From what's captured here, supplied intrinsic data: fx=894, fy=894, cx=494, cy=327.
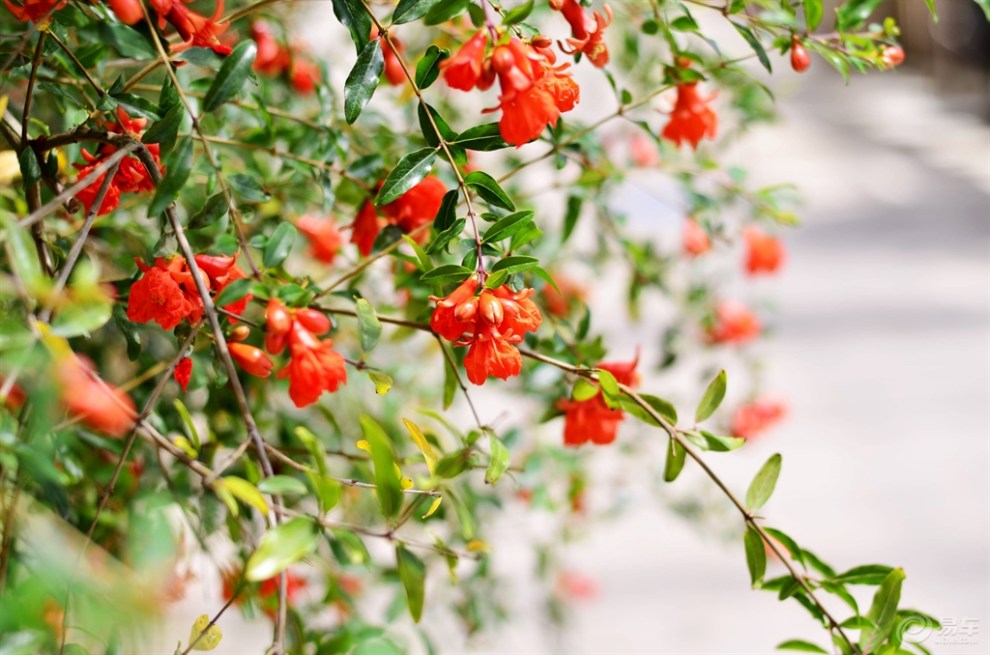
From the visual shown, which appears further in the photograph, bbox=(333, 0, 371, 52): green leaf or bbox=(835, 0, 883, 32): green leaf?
bbox=(835, 0, 883, 32): green leaf

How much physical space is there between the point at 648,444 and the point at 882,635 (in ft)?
2.54

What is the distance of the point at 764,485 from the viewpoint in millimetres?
514

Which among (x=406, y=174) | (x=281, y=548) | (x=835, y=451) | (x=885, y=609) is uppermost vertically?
(x=406, y=174)

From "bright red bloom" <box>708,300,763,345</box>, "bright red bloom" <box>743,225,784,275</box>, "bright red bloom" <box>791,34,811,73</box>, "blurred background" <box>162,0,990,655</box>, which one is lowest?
"blurred background" <box>162,0,990,655</box>

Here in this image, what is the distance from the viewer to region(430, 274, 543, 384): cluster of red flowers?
1.42 ft

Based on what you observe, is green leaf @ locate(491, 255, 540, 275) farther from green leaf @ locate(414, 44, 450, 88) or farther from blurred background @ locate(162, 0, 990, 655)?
blurred background @ locate(162, 0, 990, 655)

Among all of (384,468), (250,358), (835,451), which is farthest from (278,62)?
(835,451)

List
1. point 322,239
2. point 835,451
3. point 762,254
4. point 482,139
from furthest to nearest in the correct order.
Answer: point 835,451 < point 762,254 < point 322,239 < point 482,139

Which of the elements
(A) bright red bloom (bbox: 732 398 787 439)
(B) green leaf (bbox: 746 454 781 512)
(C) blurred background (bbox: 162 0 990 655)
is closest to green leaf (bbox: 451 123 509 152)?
(B) green leaf (bbox: 746 454 781 512)

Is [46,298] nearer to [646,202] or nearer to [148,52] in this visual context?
[148,52]

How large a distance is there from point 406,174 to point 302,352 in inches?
4.1

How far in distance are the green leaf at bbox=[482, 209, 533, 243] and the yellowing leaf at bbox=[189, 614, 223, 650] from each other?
0.23 metres

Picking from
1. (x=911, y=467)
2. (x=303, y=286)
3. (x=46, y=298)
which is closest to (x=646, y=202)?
(x=911, y=467)

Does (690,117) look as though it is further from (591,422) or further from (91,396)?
(91,396)
